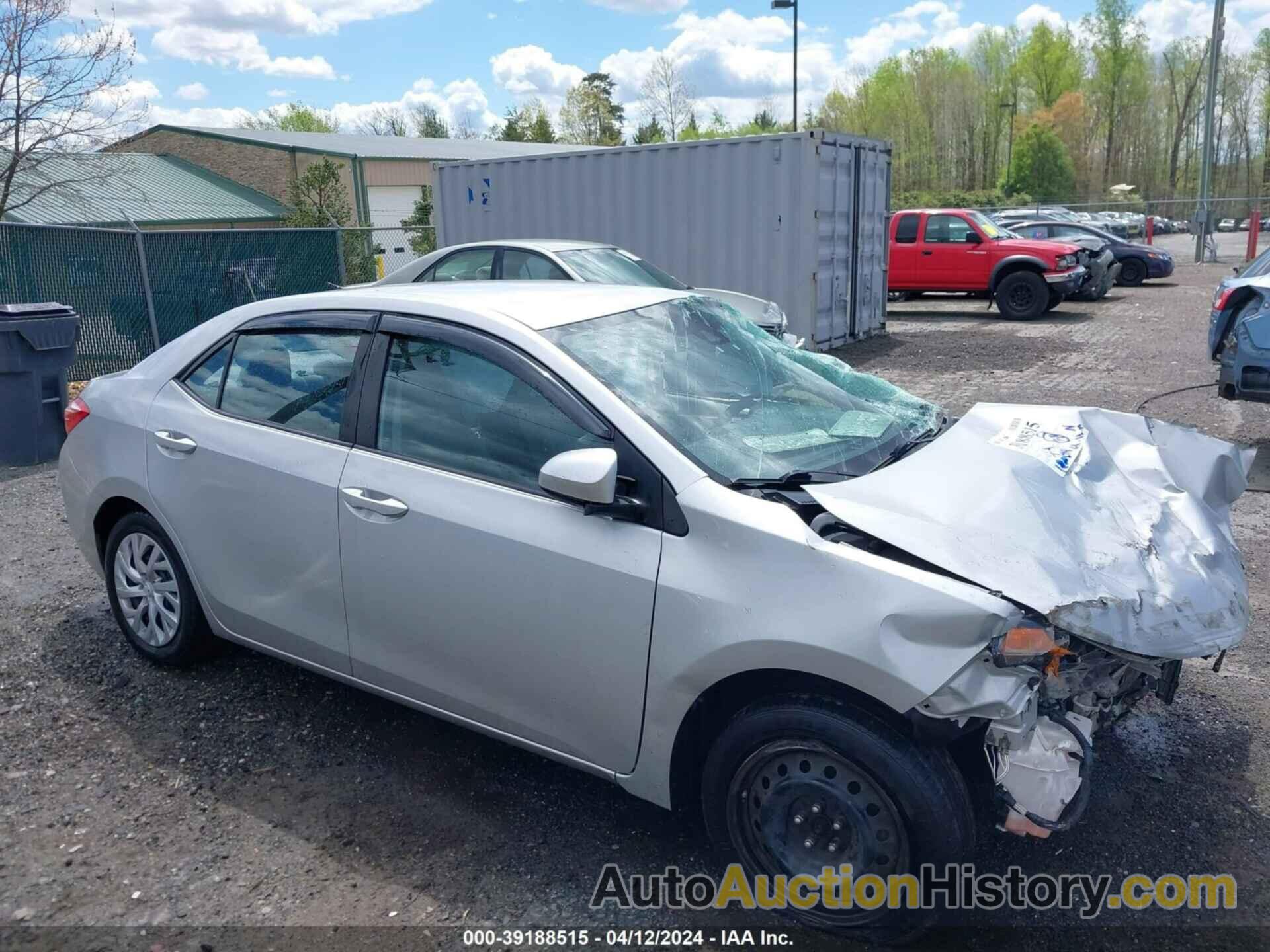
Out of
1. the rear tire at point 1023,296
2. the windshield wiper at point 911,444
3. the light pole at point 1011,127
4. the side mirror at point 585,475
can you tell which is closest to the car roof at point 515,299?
the side mirror at point 585,475

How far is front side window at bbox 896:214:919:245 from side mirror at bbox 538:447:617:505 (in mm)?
17358

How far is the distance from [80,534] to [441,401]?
2.19m

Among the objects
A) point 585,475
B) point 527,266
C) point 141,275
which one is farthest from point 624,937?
point 141,275

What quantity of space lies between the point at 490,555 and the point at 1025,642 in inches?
58.6

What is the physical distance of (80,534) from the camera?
14.5 feet

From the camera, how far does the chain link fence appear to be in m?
10.5

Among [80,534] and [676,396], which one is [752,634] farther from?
[80,534]

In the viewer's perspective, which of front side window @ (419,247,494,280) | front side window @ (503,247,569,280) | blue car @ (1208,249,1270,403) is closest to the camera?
blue car @ (1208,249,1270,403)

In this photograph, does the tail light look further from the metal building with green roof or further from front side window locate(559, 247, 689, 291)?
the metal building with green roof

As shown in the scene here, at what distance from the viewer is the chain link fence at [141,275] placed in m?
10.5

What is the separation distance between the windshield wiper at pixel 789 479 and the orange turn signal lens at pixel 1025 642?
696 mm

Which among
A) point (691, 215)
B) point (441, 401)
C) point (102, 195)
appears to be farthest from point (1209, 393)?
point (102, 195)

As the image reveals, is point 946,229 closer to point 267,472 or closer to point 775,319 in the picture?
point 775,319

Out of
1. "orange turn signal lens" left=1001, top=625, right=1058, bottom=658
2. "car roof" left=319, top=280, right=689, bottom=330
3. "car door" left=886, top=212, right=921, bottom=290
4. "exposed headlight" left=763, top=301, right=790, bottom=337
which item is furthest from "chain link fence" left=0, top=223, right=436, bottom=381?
"car door" left=886, top=212, right=921, bottom=290
